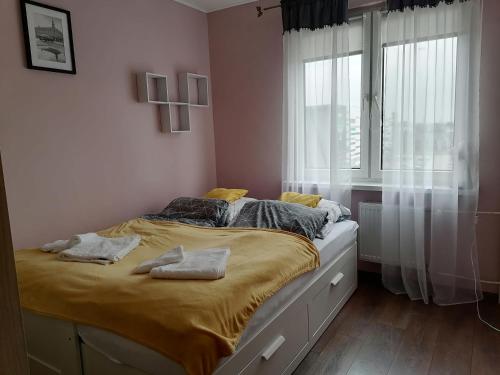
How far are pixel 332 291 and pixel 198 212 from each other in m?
1.19

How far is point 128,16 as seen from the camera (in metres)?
2.95

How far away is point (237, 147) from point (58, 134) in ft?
5.71

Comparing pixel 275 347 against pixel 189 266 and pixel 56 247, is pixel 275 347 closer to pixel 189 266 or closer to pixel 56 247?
pixel 189 266

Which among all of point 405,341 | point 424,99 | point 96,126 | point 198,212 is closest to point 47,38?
point 96,126

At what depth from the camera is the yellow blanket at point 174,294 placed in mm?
1293

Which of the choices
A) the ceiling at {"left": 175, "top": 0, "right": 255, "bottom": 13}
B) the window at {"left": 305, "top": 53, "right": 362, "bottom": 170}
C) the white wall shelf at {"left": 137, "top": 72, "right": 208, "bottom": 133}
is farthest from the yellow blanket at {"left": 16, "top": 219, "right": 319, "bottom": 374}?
the ceiling at {"left": 175, "top": 0, "right": 255, "bottom": 13}

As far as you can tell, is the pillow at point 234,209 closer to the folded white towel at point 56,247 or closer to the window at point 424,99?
the folded white towel at point 56,247

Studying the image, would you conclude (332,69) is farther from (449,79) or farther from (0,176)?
(0,176)

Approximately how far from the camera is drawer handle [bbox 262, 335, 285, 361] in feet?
5.48

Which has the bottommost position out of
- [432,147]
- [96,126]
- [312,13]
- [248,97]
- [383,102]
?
[432,147]

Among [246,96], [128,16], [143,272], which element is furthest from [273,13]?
[143,272]

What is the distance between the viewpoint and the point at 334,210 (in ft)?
9.25

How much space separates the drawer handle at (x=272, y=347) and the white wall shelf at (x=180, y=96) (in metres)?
2.16

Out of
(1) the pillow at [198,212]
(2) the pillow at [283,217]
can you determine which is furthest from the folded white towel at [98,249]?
(2) the pillow at [283,217]
